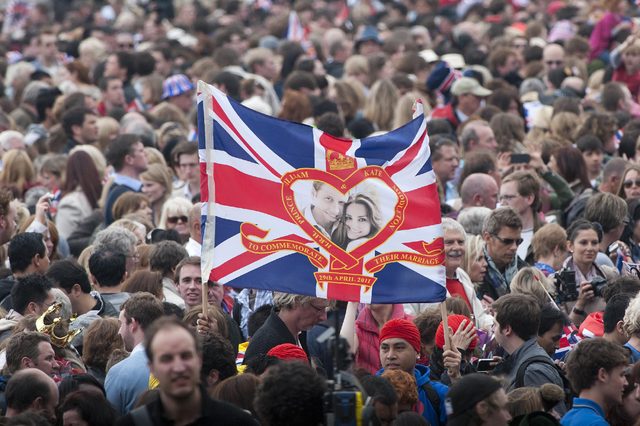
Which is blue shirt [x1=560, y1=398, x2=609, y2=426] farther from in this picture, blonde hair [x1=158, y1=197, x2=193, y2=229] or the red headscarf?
blonde hair [x1=158, y1=197, x2=193, y2=229]

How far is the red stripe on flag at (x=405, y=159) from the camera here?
905cm

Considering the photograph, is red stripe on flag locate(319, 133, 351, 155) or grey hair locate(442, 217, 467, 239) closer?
red stripe on flag locate(319, 133, 351, 155)

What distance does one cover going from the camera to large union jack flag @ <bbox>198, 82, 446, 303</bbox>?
28.8 feet

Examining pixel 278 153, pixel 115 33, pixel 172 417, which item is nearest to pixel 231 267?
pixel 278 153

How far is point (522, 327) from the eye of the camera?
29.6 ft

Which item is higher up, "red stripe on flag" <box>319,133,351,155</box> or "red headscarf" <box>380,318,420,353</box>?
"red stripe on flag" <box>319,133,351,155</box>

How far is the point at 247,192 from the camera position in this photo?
9.10 metres

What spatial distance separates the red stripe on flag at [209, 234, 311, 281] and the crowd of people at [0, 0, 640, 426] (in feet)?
0.48

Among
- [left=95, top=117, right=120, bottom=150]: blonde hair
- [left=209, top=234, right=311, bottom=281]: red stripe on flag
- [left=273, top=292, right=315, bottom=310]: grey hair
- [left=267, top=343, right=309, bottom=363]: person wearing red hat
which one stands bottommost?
[left=267, top=343, right=309, bottom=363]: person wearing red hat

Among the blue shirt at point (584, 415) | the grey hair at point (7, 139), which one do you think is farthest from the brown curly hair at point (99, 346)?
the grey hair at point (7, 139)

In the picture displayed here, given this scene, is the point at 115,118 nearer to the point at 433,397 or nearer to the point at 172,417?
the point at 433,397

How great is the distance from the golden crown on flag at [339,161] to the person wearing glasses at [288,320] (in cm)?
83

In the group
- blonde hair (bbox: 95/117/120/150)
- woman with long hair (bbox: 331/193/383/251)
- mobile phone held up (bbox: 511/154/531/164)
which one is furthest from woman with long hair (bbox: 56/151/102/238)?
woman with long hair (bbox: 331/193/383/251)

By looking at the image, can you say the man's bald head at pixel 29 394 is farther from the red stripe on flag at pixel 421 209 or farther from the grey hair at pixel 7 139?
the grey hair at pixel 7 139
